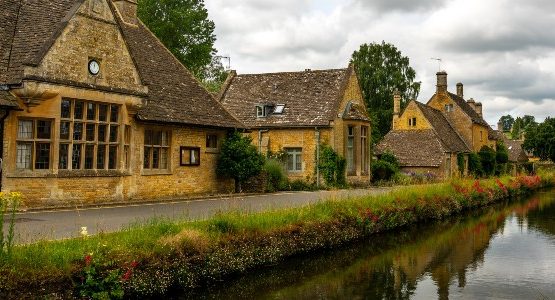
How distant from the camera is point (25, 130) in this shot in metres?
17.3

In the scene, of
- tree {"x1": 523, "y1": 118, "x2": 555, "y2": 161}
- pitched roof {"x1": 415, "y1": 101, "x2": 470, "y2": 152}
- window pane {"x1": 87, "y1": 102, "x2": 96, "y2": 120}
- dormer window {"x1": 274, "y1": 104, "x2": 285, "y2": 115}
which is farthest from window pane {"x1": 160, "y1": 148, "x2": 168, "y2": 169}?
tree {"x1": 523, "y1": 118, "x2": 555, "y2": 161}

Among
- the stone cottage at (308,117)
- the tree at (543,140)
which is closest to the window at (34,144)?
the stone cottage at (308,117)

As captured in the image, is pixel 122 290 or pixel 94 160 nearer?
pixel 122 290

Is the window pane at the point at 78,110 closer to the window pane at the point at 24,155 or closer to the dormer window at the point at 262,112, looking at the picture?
the window pane at the point at 24,155

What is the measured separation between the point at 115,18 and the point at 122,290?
13.7 m

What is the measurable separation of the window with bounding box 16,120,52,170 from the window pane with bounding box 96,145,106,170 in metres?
2.09

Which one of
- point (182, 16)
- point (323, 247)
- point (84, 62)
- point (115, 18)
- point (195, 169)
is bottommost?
A: point (323, 247)

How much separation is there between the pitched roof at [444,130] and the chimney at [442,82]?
3.25 meters

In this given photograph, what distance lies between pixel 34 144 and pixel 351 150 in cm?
2127

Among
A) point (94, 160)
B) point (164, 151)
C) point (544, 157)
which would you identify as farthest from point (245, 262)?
point (544, 157)

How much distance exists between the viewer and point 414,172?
45344 millimetres

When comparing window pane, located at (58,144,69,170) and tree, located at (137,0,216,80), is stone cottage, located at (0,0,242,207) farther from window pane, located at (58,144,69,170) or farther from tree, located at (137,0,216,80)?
tree, located at (137,0,216,80)

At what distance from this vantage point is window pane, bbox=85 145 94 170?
63.3 ft

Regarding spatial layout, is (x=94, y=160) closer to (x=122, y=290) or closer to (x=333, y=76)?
(x=122, y=290)
